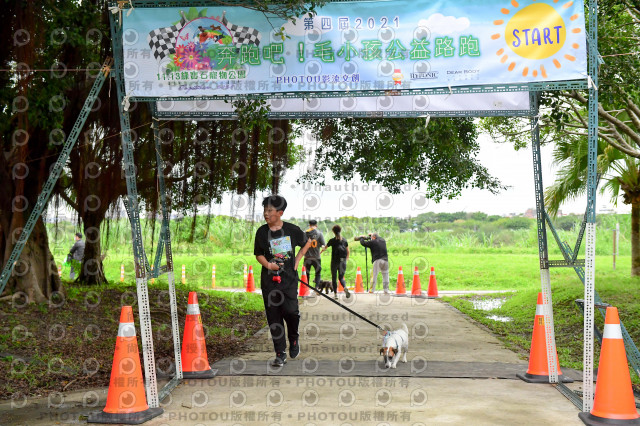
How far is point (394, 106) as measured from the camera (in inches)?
299

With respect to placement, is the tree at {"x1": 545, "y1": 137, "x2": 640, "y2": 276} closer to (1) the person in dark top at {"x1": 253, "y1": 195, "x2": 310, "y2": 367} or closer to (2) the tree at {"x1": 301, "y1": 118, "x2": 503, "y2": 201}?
(2) the tree at {"x1": 301, "y1": 118, "x2": 503, "y2": 201}

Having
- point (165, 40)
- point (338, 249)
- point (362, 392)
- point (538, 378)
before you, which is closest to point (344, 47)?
point (165, 40)

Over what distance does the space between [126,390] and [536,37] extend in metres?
4.35

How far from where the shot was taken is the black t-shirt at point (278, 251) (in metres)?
7.23

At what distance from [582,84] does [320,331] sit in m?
6.17

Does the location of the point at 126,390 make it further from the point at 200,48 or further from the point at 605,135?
the point at 605,135

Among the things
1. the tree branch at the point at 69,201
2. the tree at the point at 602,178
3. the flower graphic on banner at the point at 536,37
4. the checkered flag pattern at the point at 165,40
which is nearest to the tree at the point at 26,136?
the tree branch at the point at 69,201

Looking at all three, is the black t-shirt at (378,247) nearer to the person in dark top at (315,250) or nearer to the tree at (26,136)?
the person in dark top at (315,250)

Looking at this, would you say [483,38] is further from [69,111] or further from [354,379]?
[69,111]

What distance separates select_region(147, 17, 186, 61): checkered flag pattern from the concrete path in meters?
3.04

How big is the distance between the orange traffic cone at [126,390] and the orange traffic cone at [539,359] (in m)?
3.60

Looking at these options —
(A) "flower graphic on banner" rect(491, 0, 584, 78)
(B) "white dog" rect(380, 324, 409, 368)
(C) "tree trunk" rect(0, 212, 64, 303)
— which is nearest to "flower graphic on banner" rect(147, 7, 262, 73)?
(A) "flower graphic on banner" rect(491, 0, 584, 78)

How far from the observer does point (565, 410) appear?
5.50 m

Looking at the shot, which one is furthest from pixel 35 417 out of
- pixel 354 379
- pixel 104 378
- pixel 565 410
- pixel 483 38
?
pixel 483 38
